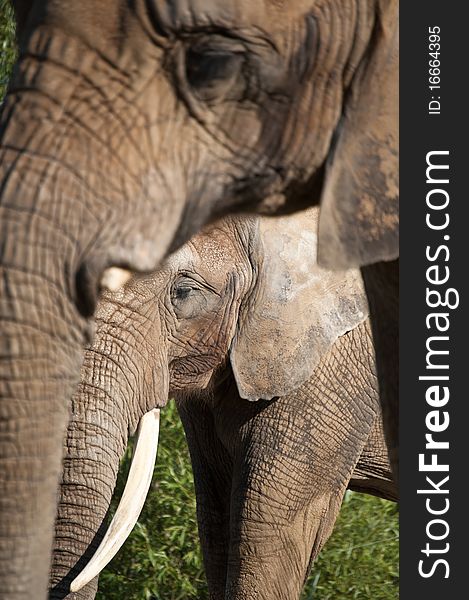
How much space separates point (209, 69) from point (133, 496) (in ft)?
7.27

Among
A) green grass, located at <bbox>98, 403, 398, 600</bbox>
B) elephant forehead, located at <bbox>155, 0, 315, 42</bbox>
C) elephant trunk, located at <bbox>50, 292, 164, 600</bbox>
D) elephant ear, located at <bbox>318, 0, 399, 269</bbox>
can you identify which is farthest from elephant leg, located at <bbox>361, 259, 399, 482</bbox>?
green grass, located at <bbox>98, 403, 398, 600</bbox>

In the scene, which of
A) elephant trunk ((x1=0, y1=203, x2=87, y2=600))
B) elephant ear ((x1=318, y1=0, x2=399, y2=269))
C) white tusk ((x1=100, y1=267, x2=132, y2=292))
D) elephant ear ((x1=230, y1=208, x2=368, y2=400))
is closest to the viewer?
elephant trunk ((x1=0, y1=203, x2=87, y2=600))

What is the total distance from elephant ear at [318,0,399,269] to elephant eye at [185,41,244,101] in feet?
0.61

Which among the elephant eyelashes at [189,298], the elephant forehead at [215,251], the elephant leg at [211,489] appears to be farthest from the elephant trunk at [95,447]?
the elephant leg at [211,489]

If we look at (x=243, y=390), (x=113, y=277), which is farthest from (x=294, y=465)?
(x=113, y=277)

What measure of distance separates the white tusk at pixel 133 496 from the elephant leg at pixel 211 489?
1.56 feet

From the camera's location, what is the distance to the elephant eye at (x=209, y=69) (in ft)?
6.01

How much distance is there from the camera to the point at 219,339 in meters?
3.98

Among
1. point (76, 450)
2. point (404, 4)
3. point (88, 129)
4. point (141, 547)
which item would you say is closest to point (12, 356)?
point (88, 129)

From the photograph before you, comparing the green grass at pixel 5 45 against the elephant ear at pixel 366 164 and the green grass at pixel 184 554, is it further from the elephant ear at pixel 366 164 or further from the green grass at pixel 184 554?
the elephant ear at pixel 366 164

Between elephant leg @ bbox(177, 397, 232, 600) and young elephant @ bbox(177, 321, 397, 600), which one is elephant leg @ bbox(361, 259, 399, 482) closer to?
young elephant @ bbox(177, 321, 397, 600)

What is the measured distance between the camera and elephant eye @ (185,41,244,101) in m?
1.83

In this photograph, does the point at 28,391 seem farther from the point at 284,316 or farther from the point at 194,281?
the point at 284,316

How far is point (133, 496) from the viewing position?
3.89m
